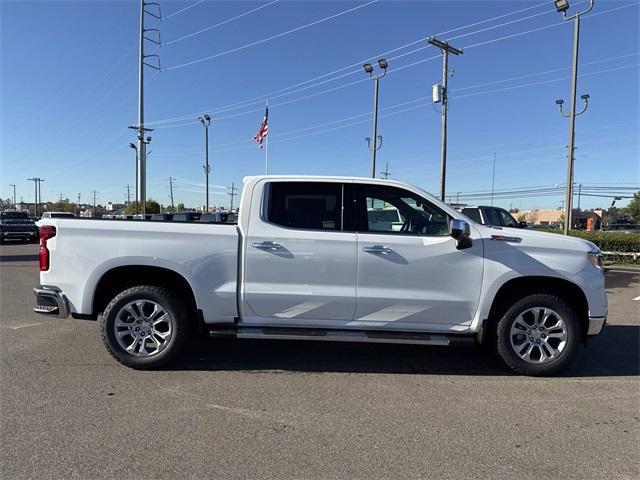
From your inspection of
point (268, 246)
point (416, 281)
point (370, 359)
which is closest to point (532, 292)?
point (416, 281)

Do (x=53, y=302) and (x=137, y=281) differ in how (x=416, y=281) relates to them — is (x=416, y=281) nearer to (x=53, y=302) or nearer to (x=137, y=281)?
(x=137, y=281)

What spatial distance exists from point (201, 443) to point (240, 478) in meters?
0.54

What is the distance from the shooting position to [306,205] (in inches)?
190

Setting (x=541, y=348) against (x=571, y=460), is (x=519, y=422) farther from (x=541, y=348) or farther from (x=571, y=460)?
(x=541, y=348)

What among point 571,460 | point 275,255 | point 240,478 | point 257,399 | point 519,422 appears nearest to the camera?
point 240,478

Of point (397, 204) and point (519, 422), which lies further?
point (397, 204)

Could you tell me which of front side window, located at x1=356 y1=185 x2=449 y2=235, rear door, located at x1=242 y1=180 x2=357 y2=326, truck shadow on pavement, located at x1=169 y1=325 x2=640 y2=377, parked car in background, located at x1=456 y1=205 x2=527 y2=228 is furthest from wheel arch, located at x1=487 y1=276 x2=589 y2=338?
parked car in background, located at x1=456 y1=205 x2=527 y2=228

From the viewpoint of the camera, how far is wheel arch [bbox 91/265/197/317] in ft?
15.6

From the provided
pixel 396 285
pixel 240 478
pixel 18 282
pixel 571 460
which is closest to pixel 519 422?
pixel 571 460

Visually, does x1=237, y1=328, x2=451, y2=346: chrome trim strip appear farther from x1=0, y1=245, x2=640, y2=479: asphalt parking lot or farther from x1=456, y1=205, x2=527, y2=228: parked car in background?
x1=456, y1=205, x2=527, y2=228: parked car in background

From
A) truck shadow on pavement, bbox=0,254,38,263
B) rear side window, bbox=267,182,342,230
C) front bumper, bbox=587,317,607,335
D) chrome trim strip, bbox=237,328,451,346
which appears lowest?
truck shadow on pavement, bbox=0,254,38,263

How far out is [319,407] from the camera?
3.95m

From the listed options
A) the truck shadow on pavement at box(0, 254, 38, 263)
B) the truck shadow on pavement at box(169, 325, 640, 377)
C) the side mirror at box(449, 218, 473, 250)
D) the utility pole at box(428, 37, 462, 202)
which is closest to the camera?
the side mirror at box(449, 218, 473, 250)

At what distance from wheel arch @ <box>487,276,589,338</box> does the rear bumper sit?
14.2 feet
